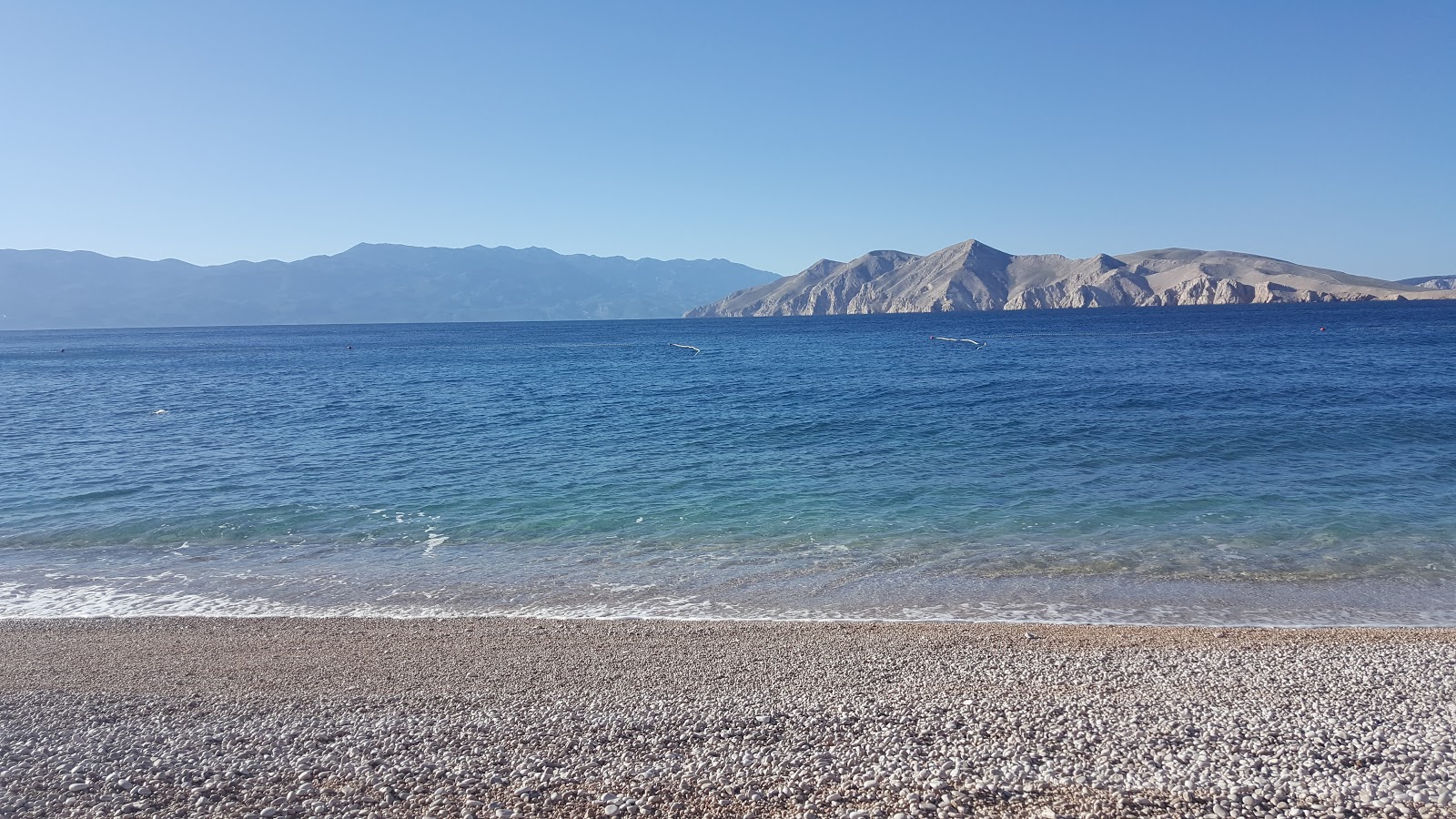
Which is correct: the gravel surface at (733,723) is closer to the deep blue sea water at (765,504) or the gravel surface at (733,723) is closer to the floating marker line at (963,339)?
the deep blue sea water at (765,504)

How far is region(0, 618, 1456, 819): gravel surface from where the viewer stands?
6656mm

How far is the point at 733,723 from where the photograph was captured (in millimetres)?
8039

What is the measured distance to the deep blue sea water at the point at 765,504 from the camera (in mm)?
13109

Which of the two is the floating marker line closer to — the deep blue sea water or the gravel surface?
the deep blue sea water

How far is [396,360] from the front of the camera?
267 ft

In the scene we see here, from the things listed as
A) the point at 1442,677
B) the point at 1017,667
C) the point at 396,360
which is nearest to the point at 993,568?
the point at 1017,667

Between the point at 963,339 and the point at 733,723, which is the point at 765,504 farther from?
the point at 963,339

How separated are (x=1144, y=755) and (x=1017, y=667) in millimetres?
2320

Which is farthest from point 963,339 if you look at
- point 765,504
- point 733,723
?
point 733,723

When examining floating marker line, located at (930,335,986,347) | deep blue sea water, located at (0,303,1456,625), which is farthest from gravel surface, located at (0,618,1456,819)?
floating marker line, located at (930,335,986,347)

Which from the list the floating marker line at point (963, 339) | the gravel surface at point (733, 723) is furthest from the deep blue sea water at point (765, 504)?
the floating marker line at point (963, 339)

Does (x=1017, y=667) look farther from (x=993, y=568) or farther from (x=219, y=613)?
(x=219, y=613)

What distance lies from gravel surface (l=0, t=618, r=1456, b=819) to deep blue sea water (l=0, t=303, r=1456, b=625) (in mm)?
1837

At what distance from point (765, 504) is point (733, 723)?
11.0m
